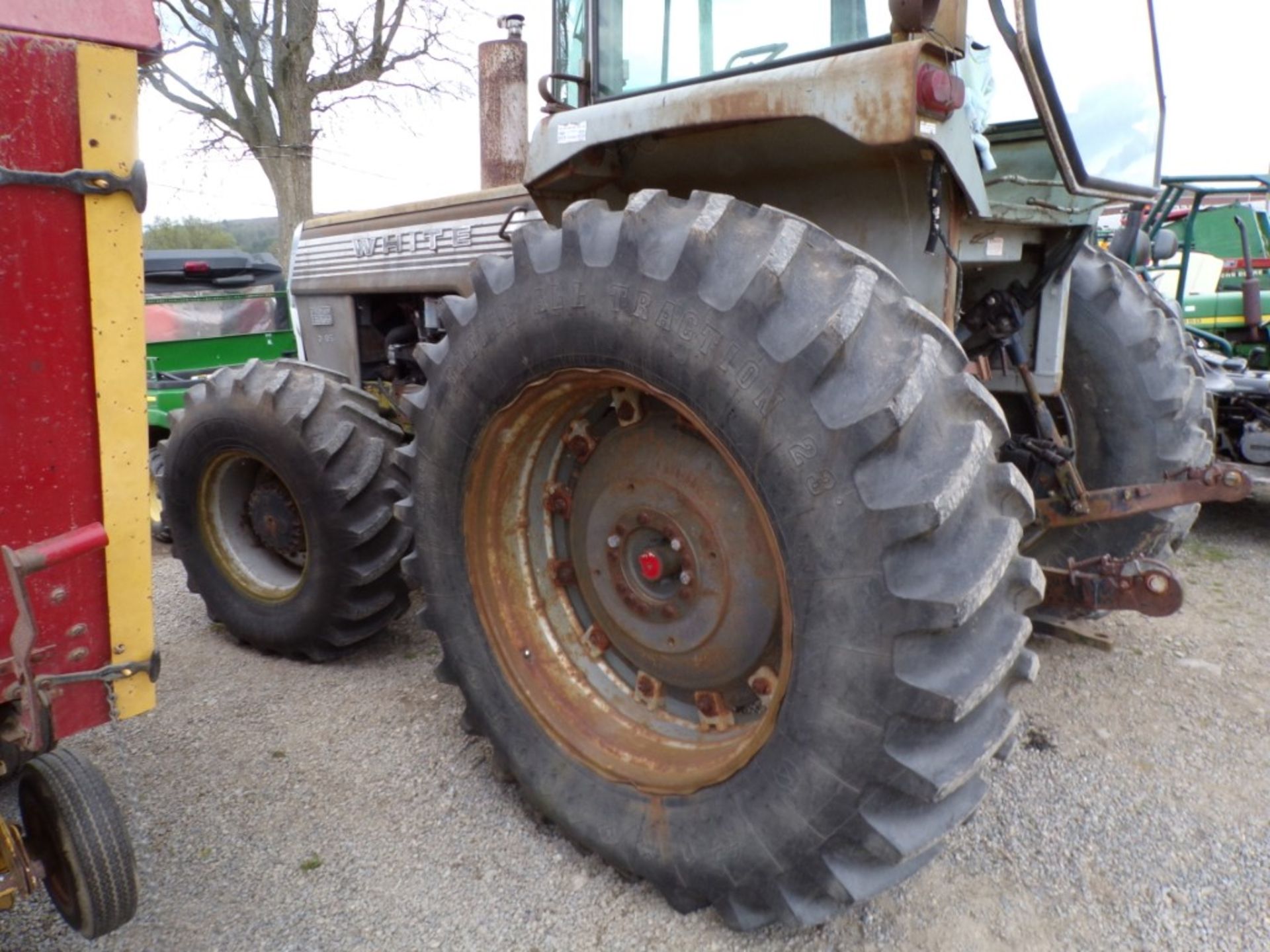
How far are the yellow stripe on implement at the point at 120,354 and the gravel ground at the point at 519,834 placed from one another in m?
0.54

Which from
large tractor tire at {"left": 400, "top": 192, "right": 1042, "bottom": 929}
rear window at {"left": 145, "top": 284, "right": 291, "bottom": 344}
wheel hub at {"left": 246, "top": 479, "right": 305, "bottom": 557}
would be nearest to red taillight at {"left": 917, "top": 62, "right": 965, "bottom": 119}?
large tractor tire at {"left": 400, "top": 192, "right": 1042, "bottom": 929}

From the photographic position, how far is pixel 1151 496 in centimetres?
254

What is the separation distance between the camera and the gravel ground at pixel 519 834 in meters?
1.96

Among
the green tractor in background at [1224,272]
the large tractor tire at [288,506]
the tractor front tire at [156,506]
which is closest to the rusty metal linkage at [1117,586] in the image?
the large tractor tire at [288,506]

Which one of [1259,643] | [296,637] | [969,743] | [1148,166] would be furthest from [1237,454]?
[296,637]

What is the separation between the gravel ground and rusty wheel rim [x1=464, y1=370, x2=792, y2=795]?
0.33 metres

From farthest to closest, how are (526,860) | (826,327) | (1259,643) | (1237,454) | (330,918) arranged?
1. (1237,454)
2. (1259,643)
3. (526,860)
4. (330,918)
5. (826,327)

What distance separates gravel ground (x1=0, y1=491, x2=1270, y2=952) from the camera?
1964 millimetres

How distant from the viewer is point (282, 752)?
8.80 feet

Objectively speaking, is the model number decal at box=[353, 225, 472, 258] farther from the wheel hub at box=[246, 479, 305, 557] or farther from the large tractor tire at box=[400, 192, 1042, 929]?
the large tractor tire at box=[400, 192, 1042, 929]

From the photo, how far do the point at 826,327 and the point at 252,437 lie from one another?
225cm

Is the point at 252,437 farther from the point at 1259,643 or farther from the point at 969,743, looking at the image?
the point at 1259,643

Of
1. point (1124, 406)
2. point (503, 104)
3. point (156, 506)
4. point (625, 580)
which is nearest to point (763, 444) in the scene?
point (625, 580)

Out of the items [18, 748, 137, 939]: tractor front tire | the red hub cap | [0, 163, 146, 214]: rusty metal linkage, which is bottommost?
[18, 748, 137, 939]: tractor front tire
